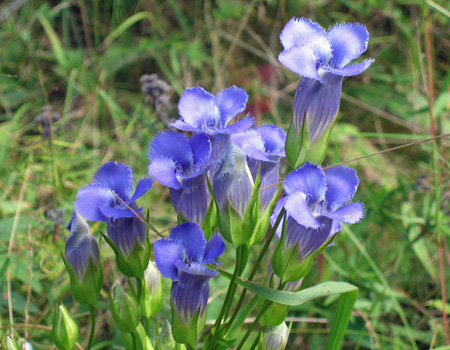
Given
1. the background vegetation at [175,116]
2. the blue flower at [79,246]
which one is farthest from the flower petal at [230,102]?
the background vegetation at [175,116]

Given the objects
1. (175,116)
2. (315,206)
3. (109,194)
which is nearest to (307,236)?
(315,206)

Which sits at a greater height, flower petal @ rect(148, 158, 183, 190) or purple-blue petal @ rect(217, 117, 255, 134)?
purple-blue petal @ rect(217, 117, 255, 134)

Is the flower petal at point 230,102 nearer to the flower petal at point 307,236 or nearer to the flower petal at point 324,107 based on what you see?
the flower petal at point 324,107

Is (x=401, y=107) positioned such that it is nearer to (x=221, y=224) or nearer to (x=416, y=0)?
(x=416, y=0)

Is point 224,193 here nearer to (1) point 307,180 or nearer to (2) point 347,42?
(1) point 307,180

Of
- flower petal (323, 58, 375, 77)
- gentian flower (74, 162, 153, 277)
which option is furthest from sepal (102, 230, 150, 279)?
flower petal (323, 58, 375, 77)

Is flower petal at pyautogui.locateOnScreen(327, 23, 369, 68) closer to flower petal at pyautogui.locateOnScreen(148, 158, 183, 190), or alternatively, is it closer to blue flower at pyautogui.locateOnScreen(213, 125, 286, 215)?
blue flower at pyautogui.locateOnScreen(213, 125, 286, 215)
